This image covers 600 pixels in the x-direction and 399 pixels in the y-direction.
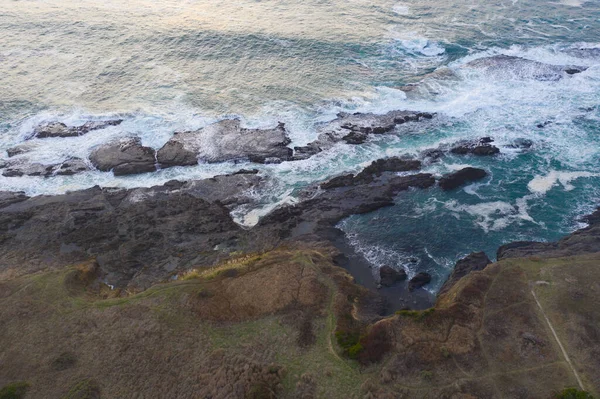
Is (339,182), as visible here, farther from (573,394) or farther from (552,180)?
(573,394)

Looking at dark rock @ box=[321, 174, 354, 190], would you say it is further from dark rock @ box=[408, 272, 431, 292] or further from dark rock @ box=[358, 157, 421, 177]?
dark rock @ box=[408, 272, 431, 292]

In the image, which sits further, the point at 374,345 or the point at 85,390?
the point at 374,345

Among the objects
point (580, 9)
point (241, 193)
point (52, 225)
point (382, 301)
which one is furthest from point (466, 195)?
point (580, 9)

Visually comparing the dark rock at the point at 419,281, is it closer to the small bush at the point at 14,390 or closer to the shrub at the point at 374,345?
the shrub at the point at 374,345

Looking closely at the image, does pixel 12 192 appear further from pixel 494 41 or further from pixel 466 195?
pixel 494 41

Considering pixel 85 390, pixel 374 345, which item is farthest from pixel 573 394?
pixel 85 390

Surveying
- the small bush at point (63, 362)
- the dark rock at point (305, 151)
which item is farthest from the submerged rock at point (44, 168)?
the small bush at point (63, 362)

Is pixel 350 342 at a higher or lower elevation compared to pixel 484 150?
lower
